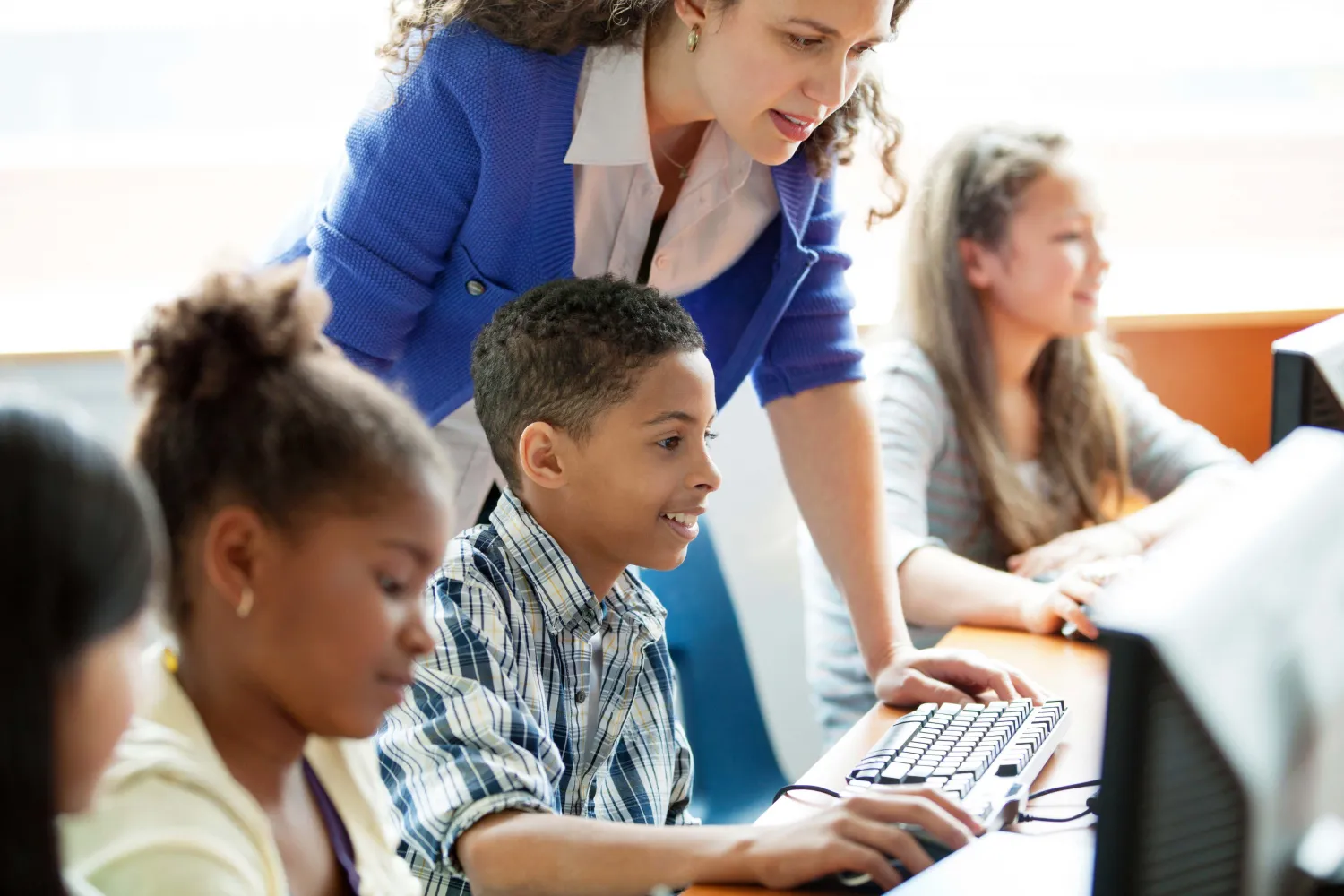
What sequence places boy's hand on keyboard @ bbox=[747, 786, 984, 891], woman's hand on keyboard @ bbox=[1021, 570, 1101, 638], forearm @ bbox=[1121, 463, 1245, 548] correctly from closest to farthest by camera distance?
boy's hand on keyboard @ bbox=[747, 786, 984, 891] < woman's hand on keyboard @ bbox=[1021, 570, 1101, 638] < forearm @ bbox=[1121, 463, 1245, 548]

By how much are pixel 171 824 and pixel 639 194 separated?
84 centimetres

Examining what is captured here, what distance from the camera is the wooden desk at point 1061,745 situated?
1138mm

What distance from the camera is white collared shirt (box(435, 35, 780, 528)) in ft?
4.45

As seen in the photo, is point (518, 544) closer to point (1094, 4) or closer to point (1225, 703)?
point (1225, 703)

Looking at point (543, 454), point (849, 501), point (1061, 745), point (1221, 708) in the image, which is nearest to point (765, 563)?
point (849, 501)

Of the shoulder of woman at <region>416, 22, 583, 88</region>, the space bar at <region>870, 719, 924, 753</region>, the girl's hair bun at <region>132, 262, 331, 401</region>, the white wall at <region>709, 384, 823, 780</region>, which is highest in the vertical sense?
the shoulder of woman at <region>416, 22, 583, 88</region>

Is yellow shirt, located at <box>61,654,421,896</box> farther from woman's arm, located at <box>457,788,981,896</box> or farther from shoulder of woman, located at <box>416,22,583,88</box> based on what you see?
shoulder of woman, located at <box>416,22,583,88</box>

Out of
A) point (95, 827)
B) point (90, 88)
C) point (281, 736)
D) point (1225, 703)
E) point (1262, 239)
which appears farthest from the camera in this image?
point (1262, 239)

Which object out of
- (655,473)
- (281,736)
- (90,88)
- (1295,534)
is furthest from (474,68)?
(90,88)

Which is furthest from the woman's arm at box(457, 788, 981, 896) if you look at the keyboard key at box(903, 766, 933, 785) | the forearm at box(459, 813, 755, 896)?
the keyboard key at box(903, 766, 933, 785)

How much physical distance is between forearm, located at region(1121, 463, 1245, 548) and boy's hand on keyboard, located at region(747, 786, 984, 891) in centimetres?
104

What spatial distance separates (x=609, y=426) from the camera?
3.96 feet

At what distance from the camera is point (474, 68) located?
127 cm

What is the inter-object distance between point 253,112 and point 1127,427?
5.06 ft
